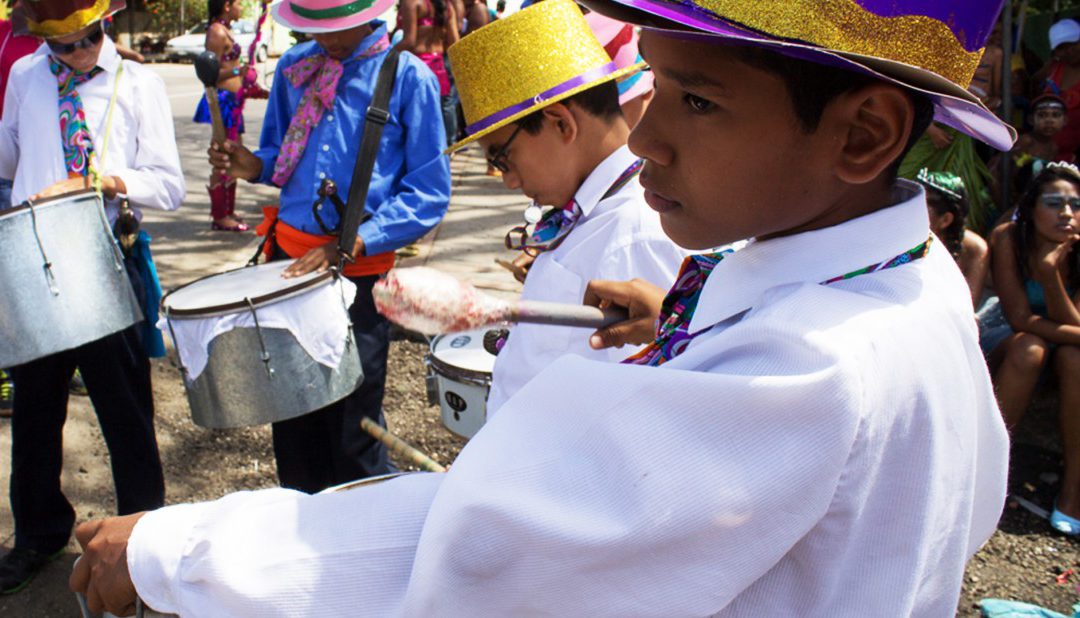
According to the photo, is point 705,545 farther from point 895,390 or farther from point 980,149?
point 980,149

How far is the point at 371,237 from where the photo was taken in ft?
11.2

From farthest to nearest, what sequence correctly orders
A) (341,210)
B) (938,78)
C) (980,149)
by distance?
(980,149)
(341,210)
(938,78)

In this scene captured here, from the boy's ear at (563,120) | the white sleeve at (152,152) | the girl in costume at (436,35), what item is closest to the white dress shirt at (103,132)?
the white sleeve at (152,152)

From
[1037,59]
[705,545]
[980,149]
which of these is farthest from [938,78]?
[1037,59]

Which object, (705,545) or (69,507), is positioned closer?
(705,545)

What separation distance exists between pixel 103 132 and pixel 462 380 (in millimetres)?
1592

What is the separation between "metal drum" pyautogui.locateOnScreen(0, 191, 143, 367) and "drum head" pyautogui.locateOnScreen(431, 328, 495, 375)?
115 cm

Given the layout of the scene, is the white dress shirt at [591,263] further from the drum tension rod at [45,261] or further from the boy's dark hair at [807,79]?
the drum tension rod at [45,261]

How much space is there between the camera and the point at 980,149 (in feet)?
20.4

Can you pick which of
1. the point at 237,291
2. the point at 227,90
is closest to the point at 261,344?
the point at 237,291

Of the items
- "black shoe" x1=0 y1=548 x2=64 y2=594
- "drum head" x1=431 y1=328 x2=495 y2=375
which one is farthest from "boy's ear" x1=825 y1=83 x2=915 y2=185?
"black shoe" x1=0 y1=548 x2=64 y2=594

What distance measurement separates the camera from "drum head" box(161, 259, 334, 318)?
9.52 ft

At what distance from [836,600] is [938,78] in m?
0.58

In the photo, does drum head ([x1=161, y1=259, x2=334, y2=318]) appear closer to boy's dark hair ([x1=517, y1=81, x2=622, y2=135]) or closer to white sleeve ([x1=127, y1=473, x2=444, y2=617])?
boy's dark hair ([x1=517, y1=81, x2=622, y2=135])
